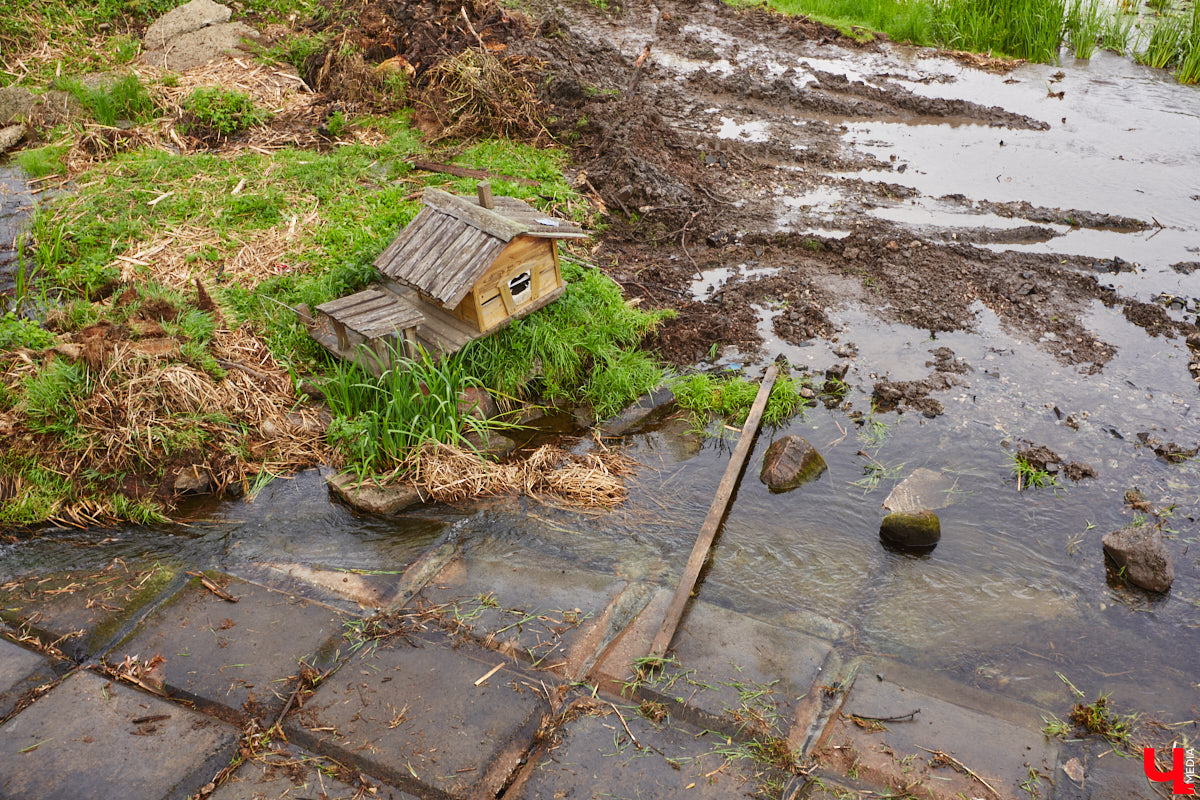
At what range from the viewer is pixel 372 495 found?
16.4ft

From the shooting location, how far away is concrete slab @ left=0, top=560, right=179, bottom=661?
403 cm

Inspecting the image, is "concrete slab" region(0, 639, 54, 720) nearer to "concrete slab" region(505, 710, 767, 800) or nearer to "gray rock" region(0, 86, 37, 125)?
"concrete slab" region(505, 710, 767, 800)

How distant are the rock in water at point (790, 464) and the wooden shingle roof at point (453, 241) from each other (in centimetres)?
204

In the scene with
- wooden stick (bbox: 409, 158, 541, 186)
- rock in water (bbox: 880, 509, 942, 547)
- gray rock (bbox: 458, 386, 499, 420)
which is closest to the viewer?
rock in water (bbox: 880, 509, 942, 547)

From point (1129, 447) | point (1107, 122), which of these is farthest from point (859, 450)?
point (1107, 122)

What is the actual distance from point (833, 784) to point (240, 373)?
458 cm

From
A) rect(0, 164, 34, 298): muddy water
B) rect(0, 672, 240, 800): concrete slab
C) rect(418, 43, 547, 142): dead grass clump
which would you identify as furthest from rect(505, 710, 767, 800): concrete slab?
rect(418, 43, 547, 142): dead grass clump

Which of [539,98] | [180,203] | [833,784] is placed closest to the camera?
[833,784]

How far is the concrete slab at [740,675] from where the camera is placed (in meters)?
3.61

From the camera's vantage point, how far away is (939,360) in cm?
617

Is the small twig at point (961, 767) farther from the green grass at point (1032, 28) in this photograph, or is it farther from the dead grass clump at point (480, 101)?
the green grass at point (1032, 28)

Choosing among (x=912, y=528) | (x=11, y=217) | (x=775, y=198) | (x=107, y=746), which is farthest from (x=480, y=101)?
(x=107, y=746)

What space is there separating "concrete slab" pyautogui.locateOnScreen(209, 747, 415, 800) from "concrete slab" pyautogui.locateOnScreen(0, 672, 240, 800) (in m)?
0.13

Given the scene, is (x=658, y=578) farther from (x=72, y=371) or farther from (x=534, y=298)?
(x=72, y=371)
